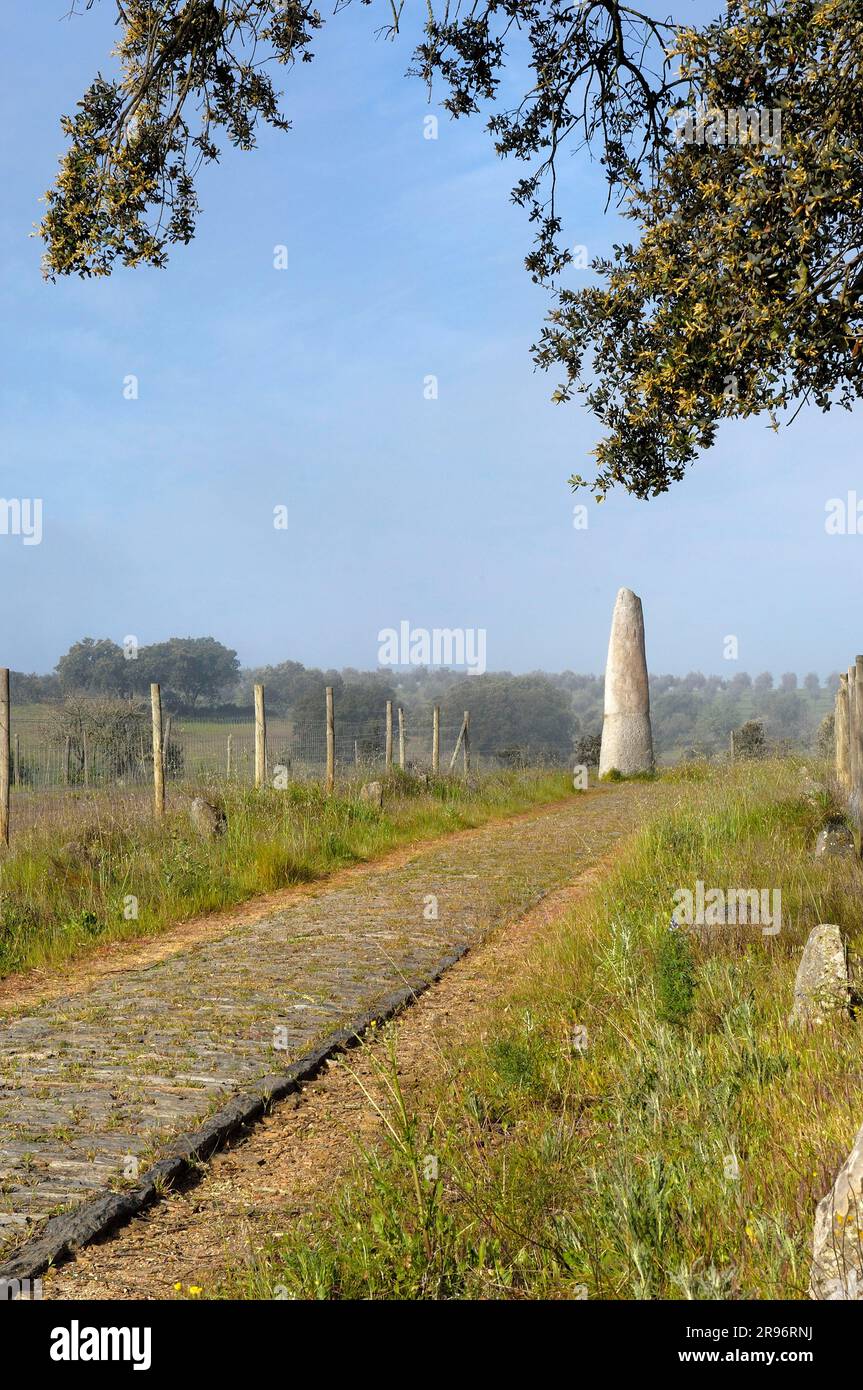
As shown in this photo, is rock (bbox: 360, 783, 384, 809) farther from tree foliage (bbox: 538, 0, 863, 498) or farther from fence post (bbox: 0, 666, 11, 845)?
tree foliage (bbox: 538, 0, 863, 498)

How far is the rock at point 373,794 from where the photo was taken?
17312 millimetres

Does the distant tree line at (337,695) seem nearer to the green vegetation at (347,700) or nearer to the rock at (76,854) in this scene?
the green vegetation at (347,700)

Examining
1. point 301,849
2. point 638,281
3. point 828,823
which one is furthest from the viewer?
point 301,849

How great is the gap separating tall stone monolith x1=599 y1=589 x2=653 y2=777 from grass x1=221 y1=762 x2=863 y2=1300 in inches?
815

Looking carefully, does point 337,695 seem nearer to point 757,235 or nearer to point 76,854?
point 76,854

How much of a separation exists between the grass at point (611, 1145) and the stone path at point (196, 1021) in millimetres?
891

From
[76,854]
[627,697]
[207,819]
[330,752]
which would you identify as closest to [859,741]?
[207,819]

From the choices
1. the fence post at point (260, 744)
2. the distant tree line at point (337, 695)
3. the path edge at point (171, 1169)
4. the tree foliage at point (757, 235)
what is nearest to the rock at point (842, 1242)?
the path edge at point (171, 1169)

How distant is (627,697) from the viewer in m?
27.8

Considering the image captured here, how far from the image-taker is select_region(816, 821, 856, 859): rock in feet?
32.0
